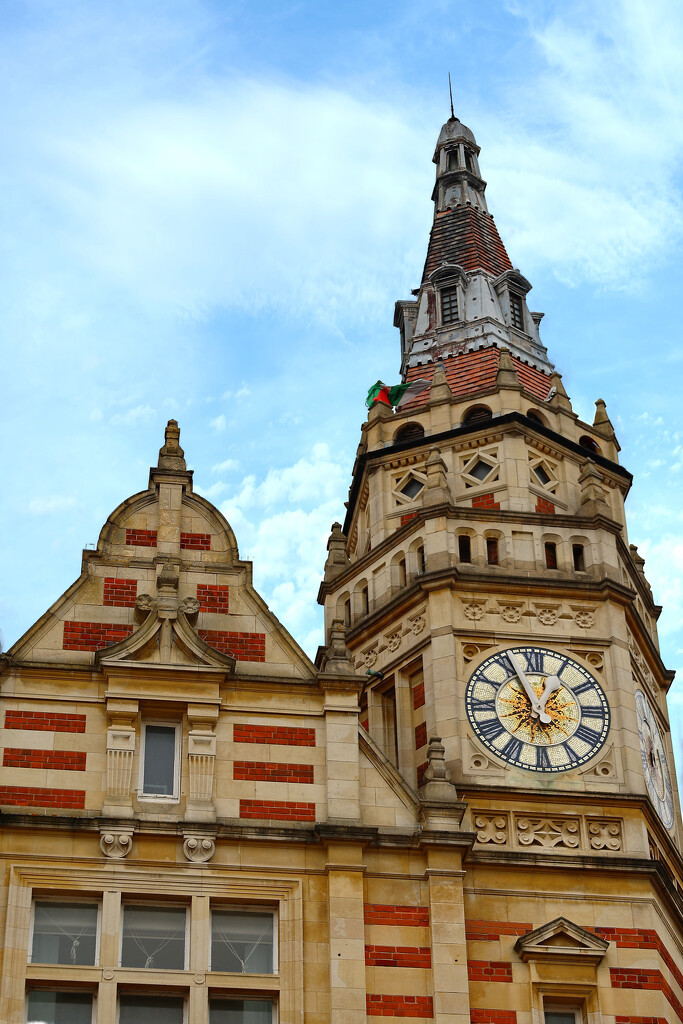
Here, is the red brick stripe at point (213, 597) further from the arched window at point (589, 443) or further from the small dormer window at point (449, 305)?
the small dormer window at point (449, 305)

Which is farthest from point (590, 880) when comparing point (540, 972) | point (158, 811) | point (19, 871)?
point (19, 871)

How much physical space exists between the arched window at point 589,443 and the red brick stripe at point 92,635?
34.9 ft

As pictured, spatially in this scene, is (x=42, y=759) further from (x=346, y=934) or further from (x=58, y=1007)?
(x=346, y=934)

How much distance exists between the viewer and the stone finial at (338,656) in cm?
2405

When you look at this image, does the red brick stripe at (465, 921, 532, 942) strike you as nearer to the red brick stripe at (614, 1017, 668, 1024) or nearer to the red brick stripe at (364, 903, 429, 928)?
the red brick stripe at (364, 903, 429, 928)

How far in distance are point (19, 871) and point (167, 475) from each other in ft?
20.2

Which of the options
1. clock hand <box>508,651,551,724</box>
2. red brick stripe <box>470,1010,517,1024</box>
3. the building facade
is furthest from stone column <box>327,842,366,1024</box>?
clock hand <box>508,651,551,724</box>

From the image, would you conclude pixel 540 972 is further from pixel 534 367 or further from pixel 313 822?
pixel 534 367

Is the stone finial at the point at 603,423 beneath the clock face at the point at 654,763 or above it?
above

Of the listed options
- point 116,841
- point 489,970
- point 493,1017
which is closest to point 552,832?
point 489,970

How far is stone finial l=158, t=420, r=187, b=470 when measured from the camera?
2594 cm

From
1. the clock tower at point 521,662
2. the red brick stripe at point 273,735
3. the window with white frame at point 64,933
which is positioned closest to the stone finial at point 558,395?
the clock tower at point 521,662

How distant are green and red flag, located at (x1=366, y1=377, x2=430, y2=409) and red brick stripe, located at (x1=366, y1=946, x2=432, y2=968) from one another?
492 inches

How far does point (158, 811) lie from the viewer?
891 inches
